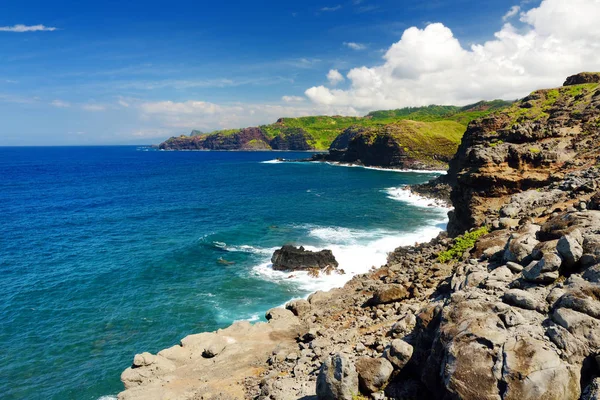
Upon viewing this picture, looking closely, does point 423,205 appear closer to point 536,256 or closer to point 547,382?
point 536,256

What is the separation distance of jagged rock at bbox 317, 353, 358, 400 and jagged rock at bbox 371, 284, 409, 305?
1232 centimetres

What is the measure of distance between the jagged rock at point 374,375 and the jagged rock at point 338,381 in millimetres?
312

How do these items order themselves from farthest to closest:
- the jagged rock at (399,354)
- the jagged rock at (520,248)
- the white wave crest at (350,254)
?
1. the white wave crest at (350,254)
2. the jagged rock at (520,248)
3. the jagged rock at (399,354)

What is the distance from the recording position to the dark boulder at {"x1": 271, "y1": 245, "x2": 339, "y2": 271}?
45.5 m

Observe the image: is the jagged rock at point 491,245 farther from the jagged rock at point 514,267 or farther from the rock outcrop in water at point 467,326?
the jagged rock at point 514,267

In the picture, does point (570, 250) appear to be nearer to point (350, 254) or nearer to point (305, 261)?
point (305, 261)

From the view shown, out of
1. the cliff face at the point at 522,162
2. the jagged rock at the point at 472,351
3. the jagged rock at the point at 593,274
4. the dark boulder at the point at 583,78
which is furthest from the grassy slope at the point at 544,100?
the jagged rock at the point at 472,351

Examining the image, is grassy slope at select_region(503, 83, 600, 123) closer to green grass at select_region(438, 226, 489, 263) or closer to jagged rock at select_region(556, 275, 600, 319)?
green grass at select_region(438, 226, 489, 263)

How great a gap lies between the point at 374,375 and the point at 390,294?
12535 mm

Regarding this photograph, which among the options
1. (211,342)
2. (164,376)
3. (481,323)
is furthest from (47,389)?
(481,323)

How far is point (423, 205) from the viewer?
83500 millimetres

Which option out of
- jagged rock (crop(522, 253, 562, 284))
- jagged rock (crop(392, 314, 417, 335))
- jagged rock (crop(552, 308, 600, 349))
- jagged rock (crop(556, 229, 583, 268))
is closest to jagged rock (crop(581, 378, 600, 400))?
jagged rock (crop(552, 308, 600, 349))

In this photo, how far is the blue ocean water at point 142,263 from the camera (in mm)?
29562

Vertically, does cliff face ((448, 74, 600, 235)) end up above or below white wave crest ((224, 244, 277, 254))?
above
